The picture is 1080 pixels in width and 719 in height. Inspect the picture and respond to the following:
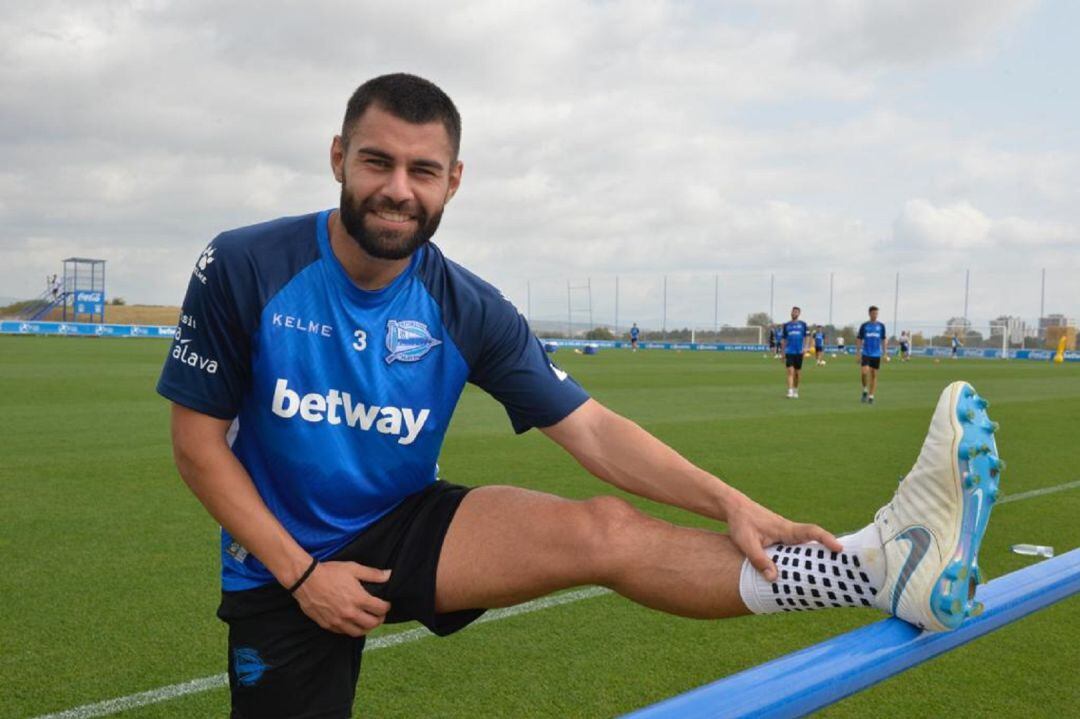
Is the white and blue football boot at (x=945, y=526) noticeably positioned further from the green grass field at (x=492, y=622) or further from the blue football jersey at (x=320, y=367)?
the green grass field at (x=492, y=622)

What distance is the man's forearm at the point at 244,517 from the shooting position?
83.7 inches

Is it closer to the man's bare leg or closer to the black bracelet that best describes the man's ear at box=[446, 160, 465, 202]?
the man's bare leg

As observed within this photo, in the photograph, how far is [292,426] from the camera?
87.3 inches

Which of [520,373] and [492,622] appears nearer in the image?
[520,373]

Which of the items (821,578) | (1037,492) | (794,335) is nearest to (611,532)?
(821,578)

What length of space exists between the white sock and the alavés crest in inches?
38.4

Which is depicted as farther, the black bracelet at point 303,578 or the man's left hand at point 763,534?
the black bracelet at point 303,578

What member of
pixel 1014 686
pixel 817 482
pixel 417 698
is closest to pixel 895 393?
pixel 817 482

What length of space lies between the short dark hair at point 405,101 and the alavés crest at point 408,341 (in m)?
0.47

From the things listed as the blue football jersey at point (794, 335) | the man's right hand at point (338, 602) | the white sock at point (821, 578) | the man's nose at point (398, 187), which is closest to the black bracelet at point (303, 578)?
the man's right hand at point (338, 602)

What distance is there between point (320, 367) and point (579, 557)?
78 cm

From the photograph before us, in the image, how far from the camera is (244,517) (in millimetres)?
2127

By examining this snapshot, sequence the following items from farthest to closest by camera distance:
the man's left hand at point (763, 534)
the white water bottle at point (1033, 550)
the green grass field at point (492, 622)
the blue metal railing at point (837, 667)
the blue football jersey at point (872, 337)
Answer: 1. the blue football jersey at point (872, 337)
2. the white water bottle at point (1033, 550)
3. the green grass field at point (492, 622)
4. the man's left hand at point (763, 534)
5. the blue metal railing at point (837, 667)

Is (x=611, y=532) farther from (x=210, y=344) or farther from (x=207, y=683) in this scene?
(x=207, y=683)
